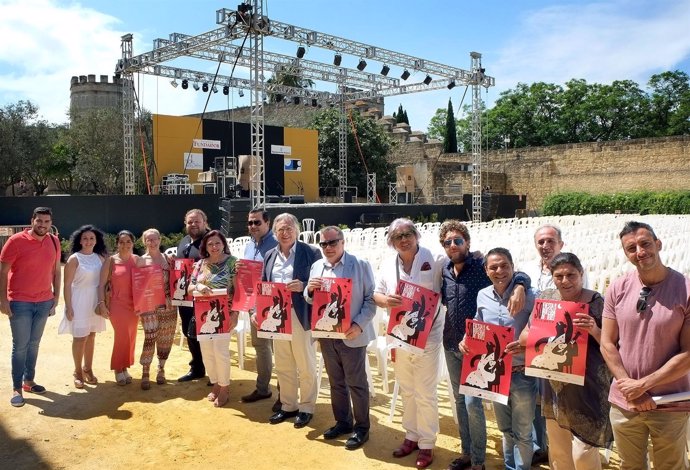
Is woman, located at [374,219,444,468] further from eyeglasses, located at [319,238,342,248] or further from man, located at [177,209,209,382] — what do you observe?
man, located at [177,209,209,382]

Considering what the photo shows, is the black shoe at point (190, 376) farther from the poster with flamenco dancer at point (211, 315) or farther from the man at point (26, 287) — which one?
the man at point (26, 287)

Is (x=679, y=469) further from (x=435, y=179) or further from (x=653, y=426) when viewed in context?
(x=435, y=179)

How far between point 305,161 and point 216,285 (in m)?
20.7

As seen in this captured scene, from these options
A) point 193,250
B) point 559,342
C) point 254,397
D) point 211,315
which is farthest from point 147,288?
point 559,342

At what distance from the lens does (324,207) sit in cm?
1644

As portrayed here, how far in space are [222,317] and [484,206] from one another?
59.4 feet

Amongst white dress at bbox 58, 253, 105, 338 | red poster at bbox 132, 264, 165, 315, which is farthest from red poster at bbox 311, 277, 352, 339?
white dress at bbox 58, 253, 105, 338

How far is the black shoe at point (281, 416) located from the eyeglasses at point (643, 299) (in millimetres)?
2592

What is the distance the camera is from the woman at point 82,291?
172 inches

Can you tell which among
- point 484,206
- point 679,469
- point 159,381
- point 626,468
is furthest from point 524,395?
point 484,206

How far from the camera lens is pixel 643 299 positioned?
2.13 metres

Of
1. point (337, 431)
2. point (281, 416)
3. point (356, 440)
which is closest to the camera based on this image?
point (356, 440)

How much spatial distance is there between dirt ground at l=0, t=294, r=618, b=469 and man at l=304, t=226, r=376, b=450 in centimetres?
25

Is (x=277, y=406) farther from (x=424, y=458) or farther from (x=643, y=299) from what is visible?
(x=643, y=299)
